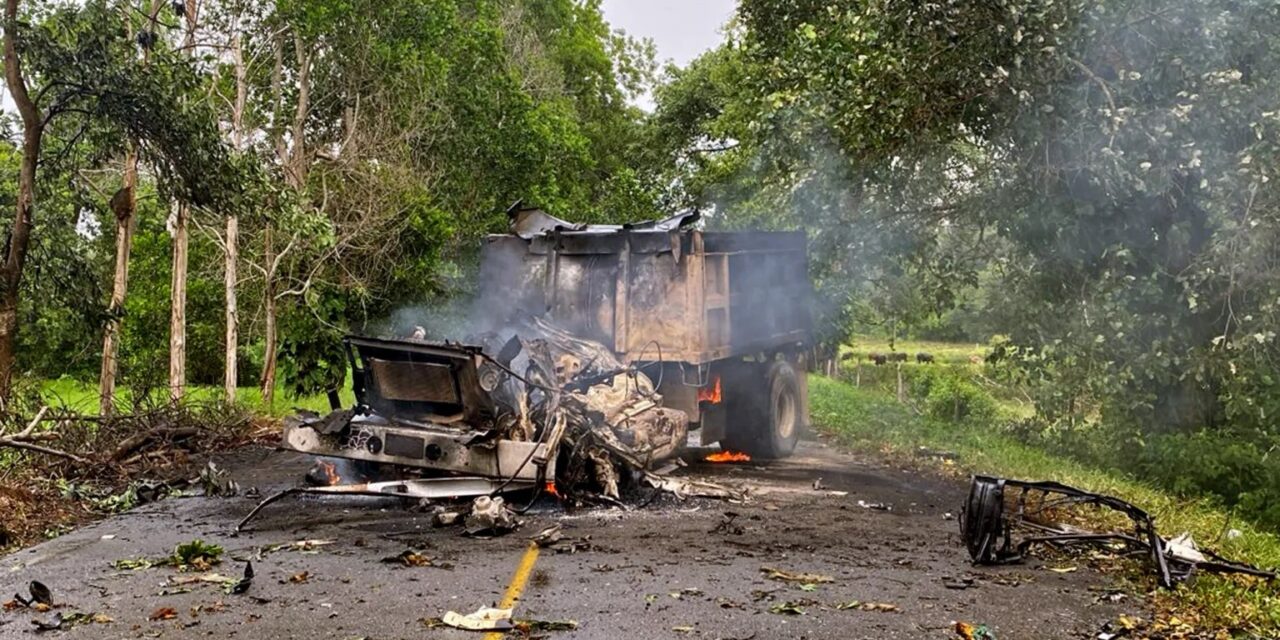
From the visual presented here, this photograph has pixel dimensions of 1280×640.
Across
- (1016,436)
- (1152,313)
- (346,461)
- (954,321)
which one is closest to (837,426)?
(1016,436)

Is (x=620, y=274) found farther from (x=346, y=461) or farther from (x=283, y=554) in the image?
(x=283, y=554)

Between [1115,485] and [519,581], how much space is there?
7.25 m

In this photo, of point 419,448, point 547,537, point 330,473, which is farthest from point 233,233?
point 547,537

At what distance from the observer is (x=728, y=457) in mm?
A: 12219

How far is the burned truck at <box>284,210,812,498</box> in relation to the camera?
8641mm

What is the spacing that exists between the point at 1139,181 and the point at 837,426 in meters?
7.12

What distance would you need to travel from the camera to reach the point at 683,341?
33.9 feet

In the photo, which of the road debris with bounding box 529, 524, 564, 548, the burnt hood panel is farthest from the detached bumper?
the road debris with bounding box 529, 524, 564, 548

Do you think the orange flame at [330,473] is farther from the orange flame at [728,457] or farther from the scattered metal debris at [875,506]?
the scattered metal debris at [875,506]

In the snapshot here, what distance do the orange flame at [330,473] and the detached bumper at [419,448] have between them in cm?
57

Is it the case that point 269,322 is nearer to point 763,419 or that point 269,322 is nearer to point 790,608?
point 763,419

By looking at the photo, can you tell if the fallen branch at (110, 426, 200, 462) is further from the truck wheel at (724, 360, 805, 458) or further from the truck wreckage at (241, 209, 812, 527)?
the truck wheel at (724, 360, 805, 458)

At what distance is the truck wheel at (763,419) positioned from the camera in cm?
1212

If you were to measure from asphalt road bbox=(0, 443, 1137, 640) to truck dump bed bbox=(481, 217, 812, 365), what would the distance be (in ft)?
6.75
